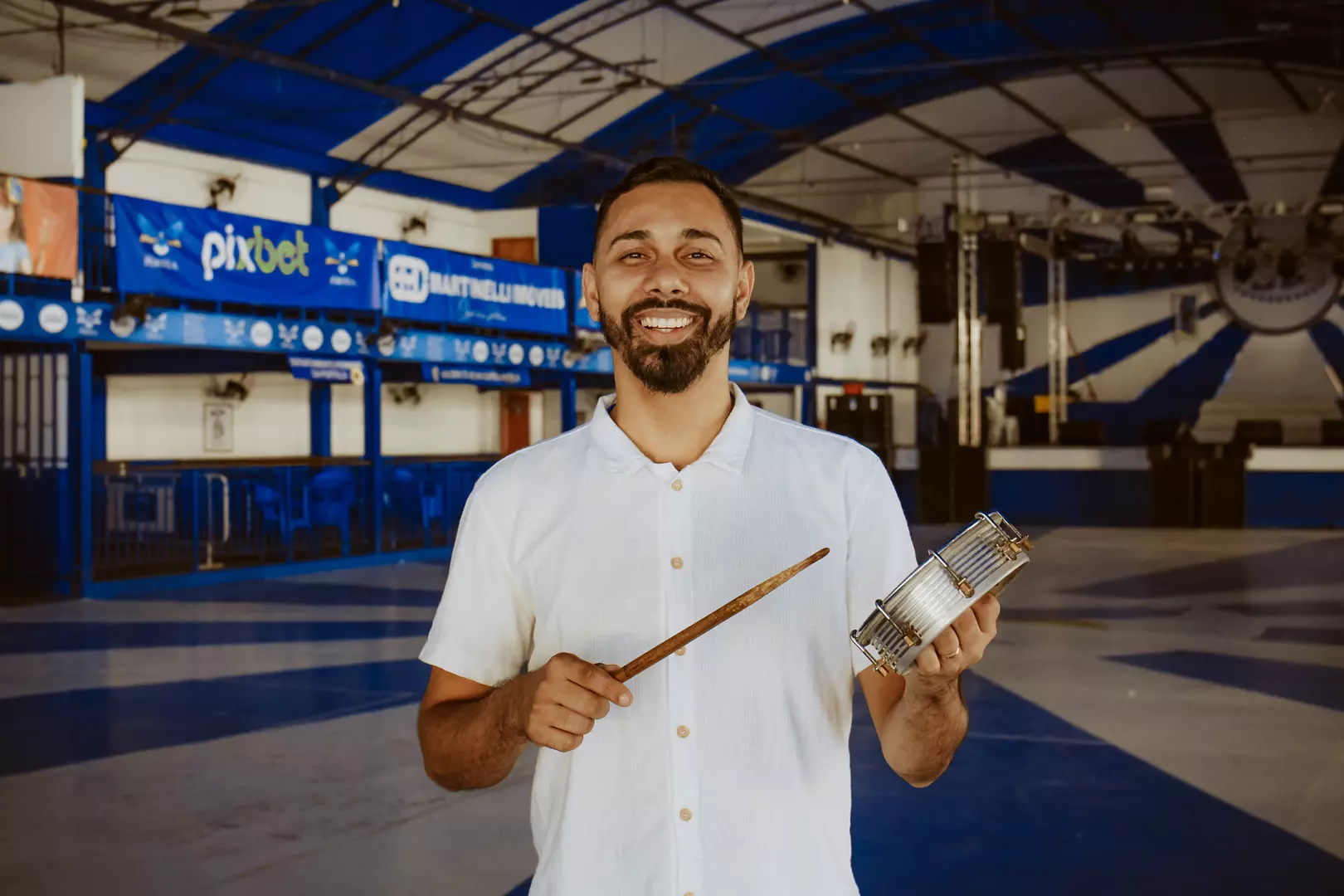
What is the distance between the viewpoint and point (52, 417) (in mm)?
13805

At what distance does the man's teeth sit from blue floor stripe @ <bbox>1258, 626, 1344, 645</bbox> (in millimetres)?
9458

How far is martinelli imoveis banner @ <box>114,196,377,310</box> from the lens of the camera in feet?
44.0

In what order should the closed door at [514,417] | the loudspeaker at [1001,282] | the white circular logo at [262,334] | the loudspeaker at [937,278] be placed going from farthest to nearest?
the closed door at [514,417], the loudspeaker at [1001,282], the loudspeaker at [937,278], the white circular logo at [262,334]

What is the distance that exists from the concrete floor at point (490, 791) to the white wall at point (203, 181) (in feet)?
34.4

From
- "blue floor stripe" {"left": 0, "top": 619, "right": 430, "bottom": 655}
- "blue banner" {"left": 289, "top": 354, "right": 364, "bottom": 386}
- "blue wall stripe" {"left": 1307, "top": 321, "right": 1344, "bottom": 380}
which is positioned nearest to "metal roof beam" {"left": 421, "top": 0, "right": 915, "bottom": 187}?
"blue banner" {"left": 289, "top": 354, "right": 364, "bottom": 386}

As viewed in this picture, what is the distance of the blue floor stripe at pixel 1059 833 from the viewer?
4.68 meters

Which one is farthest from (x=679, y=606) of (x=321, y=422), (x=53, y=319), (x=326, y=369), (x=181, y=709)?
(x=321, y=422)

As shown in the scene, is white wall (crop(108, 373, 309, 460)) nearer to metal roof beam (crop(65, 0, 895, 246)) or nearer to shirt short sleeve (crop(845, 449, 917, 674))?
metal roof beam (crop(65, 0, 895, 246))

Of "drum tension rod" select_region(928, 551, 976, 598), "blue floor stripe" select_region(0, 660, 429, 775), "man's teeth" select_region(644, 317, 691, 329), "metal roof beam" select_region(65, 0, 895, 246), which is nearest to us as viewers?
"drum tension rod" select_region(928, 551, 976, 598)

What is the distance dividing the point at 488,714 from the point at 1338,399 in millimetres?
28165

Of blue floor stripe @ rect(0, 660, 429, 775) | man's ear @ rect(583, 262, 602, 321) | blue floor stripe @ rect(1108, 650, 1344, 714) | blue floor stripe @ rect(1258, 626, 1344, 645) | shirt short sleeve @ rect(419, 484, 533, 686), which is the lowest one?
blue floor stripe @ rect(1108, 650, 1344, 714)

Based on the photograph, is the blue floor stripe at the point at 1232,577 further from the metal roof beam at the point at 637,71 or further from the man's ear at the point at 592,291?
the man's ear at the point at 592,291

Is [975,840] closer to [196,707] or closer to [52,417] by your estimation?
[196,707]

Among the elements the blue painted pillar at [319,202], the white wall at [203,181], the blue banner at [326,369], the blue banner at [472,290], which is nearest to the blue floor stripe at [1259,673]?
the blue banner at [326,369]
